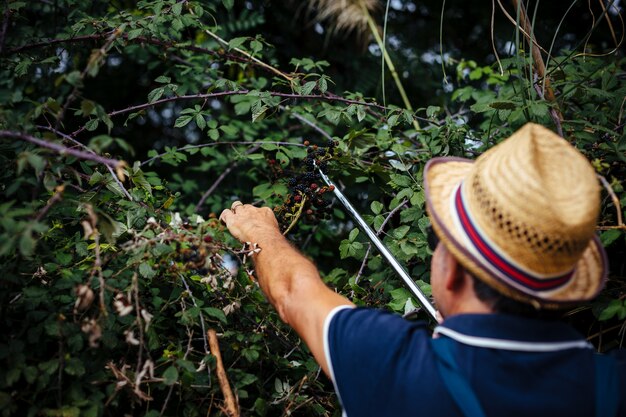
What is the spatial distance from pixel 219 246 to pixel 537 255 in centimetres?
102

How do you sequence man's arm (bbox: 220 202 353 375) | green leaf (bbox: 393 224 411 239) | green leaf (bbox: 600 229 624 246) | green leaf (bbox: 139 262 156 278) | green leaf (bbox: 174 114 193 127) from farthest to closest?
green leaf (bbox: 174 114 193 127), green leaf (bbox: 393 224 411 239), green leaf (bbox: 600 229 624 246), green leaf (bbox: 139 262 156 278), man's arm (bbox: 220 202 353 375)

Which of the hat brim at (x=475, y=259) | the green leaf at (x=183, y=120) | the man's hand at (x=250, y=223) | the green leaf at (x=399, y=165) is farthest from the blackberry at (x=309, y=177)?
the hat brim at (x=475, y=259)

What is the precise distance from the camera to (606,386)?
1.34 metres

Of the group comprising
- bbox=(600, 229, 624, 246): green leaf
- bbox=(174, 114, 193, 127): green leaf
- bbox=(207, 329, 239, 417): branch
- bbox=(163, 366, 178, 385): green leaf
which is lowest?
bbox=(207, 329, 239, 417): branch

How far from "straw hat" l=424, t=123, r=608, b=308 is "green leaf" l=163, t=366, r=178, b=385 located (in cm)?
89

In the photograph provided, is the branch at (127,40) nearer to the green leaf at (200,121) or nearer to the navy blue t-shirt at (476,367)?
the green leaf at (200,121)

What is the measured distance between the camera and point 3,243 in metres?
1.33

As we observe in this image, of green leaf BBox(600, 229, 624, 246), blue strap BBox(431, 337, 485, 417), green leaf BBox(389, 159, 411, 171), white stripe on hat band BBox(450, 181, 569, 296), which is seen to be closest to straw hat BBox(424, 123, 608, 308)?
white stripe on hat band BBox(450, 181, 569, 296)

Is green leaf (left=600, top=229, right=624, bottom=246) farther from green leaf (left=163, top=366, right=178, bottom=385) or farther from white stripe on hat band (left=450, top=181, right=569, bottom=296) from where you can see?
green leaf (left=163, top=366, right=178, bottom=385)

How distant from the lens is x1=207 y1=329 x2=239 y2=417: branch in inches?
68.0

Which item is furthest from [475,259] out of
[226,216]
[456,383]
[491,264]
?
[226,216]

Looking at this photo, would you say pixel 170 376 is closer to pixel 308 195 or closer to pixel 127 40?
pixel 308 195

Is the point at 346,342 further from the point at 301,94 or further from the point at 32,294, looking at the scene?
the point at 301,94

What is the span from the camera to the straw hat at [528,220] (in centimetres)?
123
